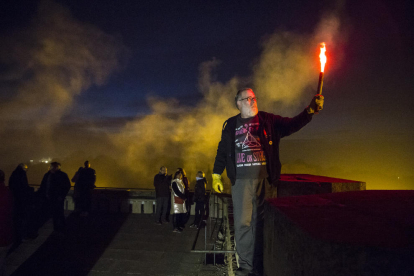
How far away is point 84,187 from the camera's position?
9.69 m

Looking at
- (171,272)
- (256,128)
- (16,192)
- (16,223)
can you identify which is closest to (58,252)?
(16,223)

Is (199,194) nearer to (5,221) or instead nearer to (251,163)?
(5,221)

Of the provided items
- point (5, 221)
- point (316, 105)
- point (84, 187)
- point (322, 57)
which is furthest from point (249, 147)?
point (84, 187)

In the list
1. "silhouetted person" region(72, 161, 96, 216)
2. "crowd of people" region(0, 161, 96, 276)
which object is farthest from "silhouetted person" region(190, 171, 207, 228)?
"silhouetted person" region(72, 161, 96, 216)

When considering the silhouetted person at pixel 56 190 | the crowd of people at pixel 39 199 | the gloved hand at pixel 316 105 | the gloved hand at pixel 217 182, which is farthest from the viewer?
the silhouetted person at pixel 56 190

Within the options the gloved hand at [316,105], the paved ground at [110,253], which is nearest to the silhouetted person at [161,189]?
the paved ground at [110,253]

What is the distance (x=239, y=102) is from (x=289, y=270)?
211 cm

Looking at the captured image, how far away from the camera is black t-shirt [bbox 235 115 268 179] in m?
2.85

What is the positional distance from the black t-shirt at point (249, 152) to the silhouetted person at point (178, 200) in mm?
5385

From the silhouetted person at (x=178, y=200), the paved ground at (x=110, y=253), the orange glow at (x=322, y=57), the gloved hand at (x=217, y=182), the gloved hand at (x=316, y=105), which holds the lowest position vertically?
the paved ground at (x=110, y=253)

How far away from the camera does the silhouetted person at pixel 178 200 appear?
7.96m

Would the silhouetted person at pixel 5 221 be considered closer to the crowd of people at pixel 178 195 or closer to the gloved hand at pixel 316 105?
the crowd of people at pixel 178 195

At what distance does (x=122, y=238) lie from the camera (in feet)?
24.3

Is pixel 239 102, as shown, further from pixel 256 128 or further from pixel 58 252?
pixel 58 252
